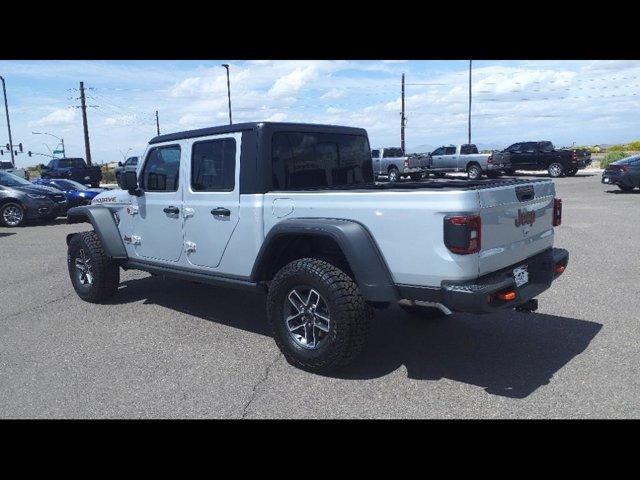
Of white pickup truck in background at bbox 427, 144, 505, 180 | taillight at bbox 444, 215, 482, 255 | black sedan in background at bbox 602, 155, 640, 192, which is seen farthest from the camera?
white pickup truck in background at bbox 427, 144, 505, 180

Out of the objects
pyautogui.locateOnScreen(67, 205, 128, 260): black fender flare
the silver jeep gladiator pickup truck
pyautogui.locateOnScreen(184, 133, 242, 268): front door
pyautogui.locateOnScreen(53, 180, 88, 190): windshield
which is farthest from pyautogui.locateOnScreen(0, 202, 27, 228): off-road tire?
pyautogui.locateOnScreen(184, 133, 242, 268): front door

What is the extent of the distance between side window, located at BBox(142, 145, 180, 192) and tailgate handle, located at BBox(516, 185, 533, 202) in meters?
3.25

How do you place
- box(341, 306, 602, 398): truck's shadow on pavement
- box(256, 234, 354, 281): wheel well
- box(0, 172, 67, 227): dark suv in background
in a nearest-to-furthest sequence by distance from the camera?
box(341, 306, 602, 398): truck's shadow on pavement → box(256, 234, 354, 281): wheel well → box(0, 172, 67, 227): dark suv in background

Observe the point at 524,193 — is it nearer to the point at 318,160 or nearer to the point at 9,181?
the point at 318,160

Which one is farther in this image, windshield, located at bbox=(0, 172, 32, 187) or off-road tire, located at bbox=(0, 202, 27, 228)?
windshield, located at bbox=(0, 172, 32, 187)

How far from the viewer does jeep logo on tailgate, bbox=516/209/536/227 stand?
412cm

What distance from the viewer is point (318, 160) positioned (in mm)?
5227

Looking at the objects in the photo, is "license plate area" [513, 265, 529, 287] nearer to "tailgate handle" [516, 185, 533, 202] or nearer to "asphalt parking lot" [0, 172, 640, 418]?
"tailgate handle" [516, 185, 533, 202]

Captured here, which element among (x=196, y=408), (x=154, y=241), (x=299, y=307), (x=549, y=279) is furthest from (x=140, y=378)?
(x=549, y=279)

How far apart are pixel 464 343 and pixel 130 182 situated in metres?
3.80

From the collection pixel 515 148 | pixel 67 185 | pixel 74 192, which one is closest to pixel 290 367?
pixel 74 192
